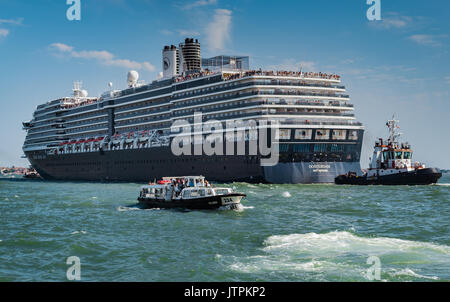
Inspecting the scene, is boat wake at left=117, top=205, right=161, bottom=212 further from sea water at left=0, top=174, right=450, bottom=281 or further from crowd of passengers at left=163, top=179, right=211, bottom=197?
crowd of passengers at left=163, top=179, right=211, bottom=197

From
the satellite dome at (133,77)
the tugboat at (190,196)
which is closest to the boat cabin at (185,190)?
the tugboat at (190,196)

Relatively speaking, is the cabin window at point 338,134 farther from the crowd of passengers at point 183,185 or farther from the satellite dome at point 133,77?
the satellite dome at point 133,77

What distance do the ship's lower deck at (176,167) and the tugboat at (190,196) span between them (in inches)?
1041

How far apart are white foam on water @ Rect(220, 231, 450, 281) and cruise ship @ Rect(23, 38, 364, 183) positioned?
44.7 metres

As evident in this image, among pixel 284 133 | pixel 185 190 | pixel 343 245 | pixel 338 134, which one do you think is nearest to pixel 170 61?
pixel 284 133

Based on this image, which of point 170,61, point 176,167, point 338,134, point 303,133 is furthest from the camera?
point 170,61

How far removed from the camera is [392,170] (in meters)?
73.9

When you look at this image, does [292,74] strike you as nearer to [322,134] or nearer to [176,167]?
[322,134]

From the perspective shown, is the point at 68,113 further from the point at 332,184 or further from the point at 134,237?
the point at 134,237

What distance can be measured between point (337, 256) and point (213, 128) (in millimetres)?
60606

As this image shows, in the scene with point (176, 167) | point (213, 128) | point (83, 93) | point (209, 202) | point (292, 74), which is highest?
point (83, 93)

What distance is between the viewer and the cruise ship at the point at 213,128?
238 feet
